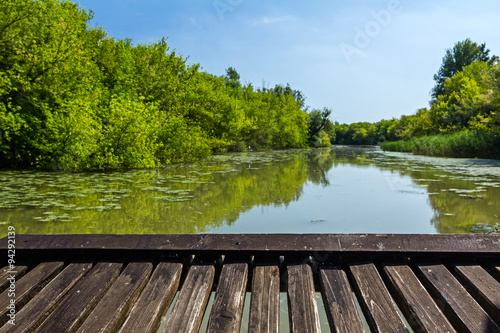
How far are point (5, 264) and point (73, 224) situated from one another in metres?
2.72

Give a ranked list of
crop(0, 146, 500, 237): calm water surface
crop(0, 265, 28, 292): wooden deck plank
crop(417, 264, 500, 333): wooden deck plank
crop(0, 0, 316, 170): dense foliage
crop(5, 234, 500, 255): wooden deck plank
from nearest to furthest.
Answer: crop(417, 264, 500, 333): wooden deck plank < crop(0, 265, 28, 292): wooden deck plank < crop(5, 234, 500, 255): wooden deck plank < crop(0, 146, 500, 237): calm water surface < crop(0, 0, 316, 170): dense foliage

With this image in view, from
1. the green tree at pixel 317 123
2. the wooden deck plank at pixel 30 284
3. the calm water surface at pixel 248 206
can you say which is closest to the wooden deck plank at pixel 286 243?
the wooden deck plank at pixel 30 284

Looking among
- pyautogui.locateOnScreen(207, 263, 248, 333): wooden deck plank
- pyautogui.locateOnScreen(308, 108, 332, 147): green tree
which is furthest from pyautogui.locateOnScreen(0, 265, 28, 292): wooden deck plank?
pyautogui.locateOnScreen(308, 108, 332, 147): green tree

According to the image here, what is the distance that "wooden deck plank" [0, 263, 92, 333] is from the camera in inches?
47.7

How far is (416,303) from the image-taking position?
1.33 metres

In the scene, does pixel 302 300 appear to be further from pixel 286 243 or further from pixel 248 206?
pixel 248 206

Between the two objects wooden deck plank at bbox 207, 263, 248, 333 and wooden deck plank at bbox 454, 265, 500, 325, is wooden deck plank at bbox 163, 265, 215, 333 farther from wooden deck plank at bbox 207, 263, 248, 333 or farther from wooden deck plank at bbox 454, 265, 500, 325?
wooden deck plank at bbox 454, 265, 500, 325

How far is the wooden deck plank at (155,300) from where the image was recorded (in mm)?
1220

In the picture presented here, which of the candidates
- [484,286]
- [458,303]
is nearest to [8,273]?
[458,303]

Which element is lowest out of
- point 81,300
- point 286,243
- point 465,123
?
point 81,300

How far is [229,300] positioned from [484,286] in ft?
3.60

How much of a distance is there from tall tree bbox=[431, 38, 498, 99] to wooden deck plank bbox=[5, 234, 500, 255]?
52277 millimetres

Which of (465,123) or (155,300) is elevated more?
(465,123)

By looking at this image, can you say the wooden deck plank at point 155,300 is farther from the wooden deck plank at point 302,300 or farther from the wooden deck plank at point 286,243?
the wooden deck plank at point 302,300
